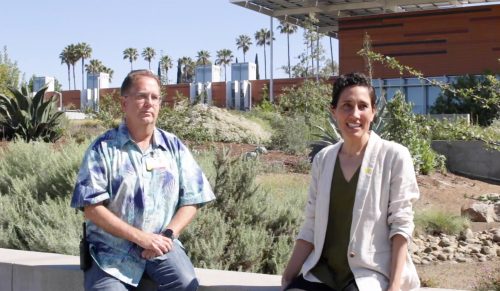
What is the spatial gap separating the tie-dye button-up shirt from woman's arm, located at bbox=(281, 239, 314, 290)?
2.45 feet

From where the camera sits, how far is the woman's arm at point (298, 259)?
349cm

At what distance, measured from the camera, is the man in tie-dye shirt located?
3.66 meters

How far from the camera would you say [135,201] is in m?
3.74

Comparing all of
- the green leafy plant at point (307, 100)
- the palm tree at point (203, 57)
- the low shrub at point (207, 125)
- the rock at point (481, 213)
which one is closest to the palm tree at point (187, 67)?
the palm tree at point (203, 57)

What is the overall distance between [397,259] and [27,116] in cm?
1454

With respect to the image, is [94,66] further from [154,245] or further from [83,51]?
[154,245]

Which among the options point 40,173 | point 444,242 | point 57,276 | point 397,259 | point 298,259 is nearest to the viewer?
point 397,259

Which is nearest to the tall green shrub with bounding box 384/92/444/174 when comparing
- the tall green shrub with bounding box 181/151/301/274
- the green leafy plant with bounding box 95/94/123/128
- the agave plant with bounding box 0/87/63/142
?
the green leafy plant with bounding box 95/94/123/128

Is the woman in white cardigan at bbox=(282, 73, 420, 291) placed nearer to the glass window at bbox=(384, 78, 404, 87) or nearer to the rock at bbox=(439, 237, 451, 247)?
the rock at bbox=(439, 237, 451, 247)

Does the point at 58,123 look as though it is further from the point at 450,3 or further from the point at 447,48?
the point at 450,3

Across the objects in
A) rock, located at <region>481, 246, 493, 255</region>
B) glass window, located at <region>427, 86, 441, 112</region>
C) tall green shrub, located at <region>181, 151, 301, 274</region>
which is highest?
glass window, located at <region>427, 86, 441, 112</region>

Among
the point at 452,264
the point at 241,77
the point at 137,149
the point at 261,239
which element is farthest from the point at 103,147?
the point at 241,77

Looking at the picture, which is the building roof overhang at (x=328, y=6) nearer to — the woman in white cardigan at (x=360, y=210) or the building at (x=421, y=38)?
the building at (x=421, y=38)

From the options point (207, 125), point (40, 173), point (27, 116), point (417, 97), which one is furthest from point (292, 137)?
point (417, 97)
